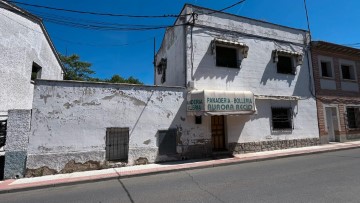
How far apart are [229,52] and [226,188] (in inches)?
316

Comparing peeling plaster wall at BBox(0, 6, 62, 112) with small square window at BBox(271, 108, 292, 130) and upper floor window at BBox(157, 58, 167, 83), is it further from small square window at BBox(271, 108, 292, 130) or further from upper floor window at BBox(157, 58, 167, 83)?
small square window at BBox(271, 108, 292, 130)

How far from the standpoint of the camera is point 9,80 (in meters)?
9.72

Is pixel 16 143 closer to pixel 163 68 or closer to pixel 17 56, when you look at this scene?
pixel 17 56

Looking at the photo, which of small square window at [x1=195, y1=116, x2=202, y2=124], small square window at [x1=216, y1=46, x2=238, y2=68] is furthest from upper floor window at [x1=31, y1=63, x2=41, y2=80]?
small square window at [x1=216, y1=46, x2=238, y2=68]

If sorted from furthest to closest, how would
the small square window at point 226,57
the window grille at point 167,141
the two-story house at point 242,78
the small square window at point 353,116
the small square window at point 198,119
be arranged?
the small square window at point 353,116
the small square window at point 226,57
the two-story house at point 242,78
the small square window at point 198,119
the window grille at point 167,141

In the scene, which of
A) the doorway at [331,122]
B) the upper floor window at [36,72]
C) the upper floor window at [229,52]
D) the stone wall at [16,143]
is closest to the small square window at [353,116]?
the doorway at [331,122]

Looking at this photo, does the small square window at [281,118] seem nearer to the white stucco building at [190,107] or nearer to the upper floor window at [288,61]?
the white stucco building at [190,107]

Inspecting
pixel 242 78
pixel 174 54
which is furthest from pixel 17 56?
pixel 242 78

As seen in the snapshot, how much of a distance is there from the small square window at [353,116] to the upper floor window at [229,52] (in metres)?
8.93

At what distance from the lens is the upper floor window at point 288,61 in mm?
13164

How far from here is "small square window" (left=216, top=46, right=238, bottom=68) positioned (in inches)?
460

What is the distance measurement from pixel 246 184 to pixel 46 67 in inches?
509

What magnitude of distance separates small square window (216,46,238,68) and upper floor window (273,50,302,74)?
290 cm

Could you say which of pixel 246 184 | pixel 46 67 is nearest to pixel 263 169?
pixel 246 184
